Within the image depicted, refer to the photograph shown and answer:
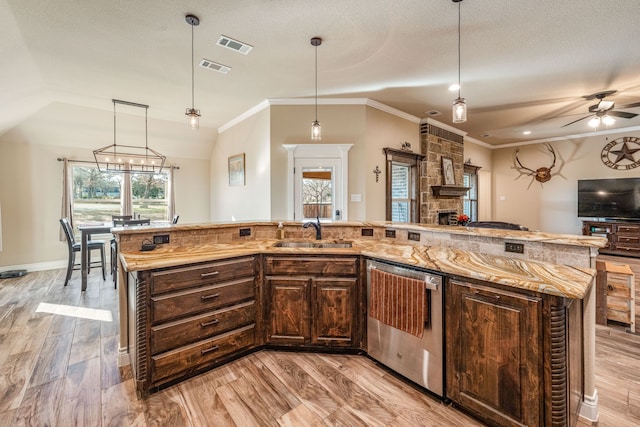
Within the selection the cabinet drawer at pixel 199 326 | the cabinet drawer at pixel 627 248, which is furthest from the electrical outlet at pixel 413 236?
the cabinet drawer at pixel 627 248

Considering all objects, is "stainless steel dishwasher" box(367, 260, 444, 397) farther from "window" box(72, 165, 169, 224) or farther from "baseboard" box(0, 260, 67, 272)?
"baseboard" box(0, 260, 67, 272)

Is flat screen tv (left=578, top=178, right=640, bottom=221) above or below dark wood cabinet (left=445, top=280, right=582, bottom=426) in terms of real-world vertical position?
above

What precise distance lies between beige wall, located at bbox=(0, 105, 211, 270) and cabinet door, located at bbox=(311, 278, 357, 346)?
5.18 metres

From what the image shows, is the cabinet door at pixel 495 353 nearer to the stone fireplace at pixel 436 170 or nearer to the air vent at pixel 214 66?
the air vent at pixel 214 66

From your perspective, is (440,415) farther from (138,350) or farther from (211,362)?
(138,350)

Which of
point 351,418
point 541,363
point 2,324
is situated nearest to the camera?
point 541,363

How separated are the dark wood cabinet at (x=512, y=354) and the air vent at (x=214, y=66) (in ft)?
11.1

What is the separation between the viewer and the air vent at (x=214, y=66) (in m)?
3.20

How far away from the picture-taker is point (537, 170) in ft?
24.4

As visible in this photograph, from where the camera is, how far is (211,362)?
83.8 inches

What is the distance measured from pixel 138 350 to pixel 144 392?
0.30 m

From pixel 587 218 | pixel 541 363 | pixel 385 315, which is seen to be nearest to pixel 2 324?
pixel 385 315

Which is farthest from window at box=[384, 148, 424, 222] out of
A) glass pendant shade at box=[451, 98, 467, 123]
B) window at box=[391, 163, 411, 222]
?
glass pendant shade at box=[451, 98, 467, 123]

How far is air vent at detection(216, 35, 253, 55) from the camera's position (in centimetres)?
273
